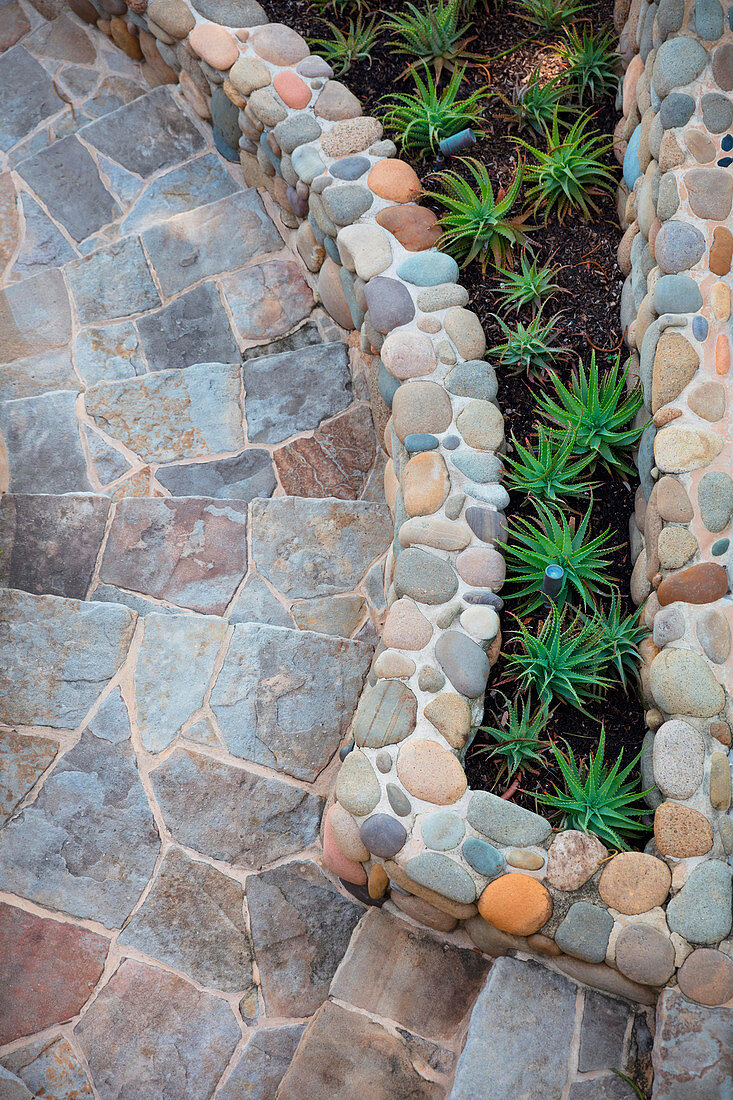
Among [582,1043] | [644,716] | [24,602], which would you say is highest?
[24,602]

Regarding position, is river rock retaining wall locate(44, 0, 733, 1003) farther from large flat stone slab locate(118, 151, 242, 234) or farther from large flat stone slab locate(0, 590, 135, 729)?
large flat stone slab locate(0, 590, 135, 729)

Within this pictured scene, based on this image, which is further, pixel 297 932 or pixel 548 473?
pixel 548 473

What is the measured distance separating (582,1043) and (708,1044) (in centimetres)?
29

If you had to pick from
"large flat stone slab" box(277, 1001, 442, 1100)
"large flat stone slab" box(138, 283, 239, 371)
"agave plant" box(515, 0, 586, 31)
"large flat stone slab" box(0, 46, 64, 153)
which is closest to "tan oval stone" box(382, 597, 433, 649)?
"large flat stone slab" box(277, 1001, 442, 1100)

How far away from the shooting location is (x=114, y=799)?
2643mm

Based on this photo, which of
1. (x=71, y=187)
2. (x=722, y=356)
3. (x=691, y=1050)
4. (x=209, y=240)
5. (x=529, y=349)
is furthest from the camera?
(x=71, y=187)

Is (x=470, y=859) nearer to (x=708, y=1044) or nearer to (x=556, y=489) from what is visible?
(x=708, y=1044)

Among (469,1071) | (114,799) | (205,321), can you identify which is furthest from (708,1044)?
(205,321)

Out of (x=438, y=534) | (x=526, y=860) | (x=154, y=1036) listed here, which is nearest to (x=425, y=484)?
(x=438, y=534)

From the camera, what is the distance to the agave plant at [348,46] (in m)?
3.52

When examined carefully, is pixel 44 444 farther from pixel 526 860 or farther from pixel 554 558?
pixel 526 860

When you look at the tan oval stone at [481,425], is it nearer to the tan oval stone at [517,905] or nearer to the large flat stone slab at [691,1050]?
the tan oval stone at [517,905]

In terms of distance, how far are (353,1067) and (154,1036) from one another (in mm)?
539

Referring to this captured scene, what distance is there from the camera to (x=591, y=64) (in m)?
3.30
